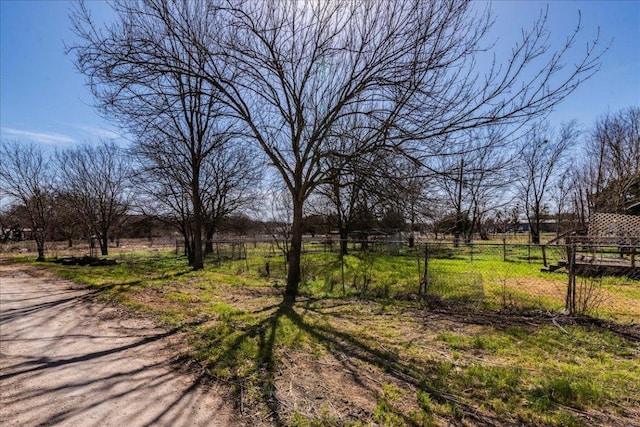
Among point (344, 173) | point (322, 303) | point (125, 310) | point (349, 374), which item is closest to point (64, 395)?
point (349, 374)

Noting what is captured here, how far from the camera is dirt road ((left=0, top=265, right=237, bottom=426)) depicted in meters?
3.00

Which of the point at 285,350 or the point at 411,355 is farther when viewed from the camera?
the point at 285,350

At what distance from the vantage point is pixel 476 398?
326 centimetres

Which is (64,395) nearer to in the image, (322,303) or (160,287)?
(322,303)

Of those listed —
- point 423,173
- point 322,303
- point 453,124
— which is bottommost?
point 322,303

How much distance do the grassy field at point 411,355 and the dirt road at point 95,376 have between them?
0.40 metres

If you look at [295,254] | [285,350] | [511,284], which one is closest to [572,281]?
[511,284]

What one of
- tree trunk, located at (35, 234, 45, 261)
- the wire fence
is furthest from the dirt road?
tree trunk, located at (35, 234, 45, 261)

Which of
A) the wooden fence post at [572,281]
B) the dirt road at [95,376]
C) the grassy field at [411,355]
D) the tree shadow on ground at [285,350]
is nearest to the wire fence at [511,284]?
the wooden fence post at [572,281]

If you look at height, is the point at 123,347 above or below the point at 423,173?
below

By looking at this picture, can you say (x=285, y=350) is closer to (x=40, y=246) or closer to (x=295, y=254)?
(x=295, y=254)

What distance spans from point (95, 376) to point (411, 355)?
391 cm

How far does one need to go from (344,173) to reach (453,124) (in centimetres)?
275

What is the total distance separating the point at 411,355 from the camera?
444 cm
